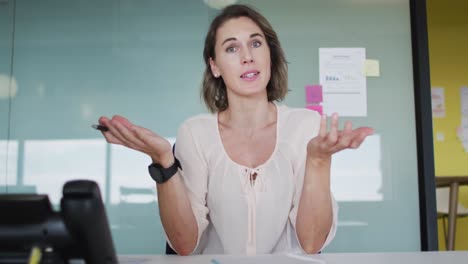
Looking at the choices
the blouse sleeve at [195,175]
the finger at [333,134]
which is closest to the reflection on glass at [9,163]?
the blouse sleeve at [195,175]

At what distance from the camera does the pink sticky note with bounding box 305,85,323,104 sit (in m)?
2.68

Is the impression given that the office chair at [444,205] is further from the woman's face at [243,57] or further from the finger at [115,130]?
the finger at [115,130]

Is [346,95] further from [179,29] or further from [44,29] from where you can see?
[44,29]

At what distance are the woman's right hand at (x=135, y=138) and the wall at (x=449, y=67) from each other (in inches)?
158

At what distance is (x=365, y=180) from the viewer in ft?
8.70

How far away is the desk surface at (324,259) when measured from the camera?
37.1 inches

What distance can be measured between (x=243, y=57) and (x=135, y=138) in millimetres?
757

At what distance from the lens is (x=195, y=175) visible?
154cm

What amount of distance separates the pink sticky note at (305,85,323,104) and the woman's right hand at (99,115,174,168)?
1.57 m

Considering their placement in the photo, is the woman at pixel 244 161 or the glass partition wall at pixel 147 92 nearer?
the woman at pixel 244 161

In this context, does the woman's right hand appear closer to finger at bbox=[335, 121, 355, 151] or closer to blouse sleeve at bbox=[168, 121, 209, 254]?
blouse sleeve at bbox=[168, 121, 209, 254]

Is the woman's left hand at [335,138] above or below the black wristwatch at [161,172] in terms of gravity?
above

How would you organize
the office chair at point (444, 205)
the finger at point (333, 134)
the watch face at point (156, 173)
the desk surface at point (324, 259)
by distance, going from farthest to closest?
the office chair at point (444, 205) → the watch face at point (156, 173) → the finger at point (333, 134) → the desk surface at point (324, 259)

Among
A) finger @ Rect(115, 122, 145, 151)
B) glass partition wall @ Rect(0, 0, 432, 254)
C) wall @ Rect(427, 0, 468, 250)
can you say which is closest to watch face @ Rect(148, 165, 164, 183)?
finger @ Rect(115, 122, 145, 151)
